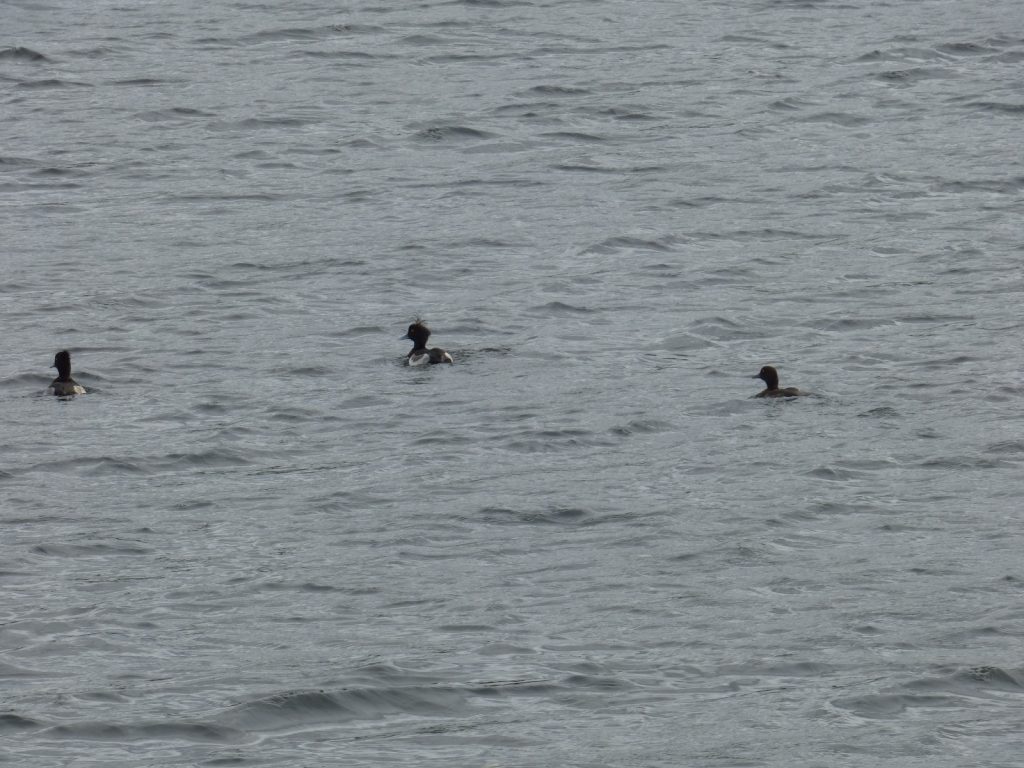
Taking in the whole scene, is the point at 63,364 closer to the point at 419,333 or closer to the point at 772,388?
the point at 419,333

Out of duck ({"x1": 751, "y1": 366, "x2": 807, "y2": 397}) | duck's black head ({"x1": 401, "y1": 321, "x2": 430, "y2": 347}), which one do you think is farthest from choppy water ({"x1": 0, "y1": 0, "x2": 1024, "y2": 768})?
duck's black head ({"x1": 401, "y1": 321, "x2": 430, "y2": 347})

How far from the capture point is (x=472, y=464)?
739 inches

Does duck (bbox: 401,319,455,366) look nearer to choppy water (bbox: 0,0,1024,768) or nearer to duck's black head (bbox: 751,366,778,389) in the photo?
choppy water (bbox: 0,0,1024,768)

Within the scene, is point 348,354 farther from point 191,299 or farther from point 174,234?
point 174,234

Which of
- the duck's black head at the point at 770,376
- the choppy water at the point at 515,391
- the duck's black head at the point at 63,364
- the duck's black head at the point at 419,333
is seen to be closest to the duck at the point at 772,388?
the duck's black head at the point at 770,376

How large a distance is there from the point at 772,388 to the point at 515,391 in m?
2.40

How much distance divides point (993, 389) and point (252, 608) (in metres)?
8.05

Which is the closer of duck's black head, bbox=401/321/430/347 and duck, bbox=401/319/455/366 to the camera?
duck, bbox=401/319/455/366

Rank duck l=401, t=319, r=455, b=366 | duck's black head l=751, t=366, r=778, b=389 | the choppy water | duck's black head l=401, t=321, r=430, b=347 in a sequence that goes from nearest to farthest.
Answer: the choppy water, duck's black head l=751, t=366, r=778, b=389, duck l=401, t=319, r=455, b=366, duck's black head l=401, t=321, r=430, b=347

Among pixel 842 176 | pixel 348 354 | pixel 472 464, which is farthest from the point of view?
pixel 842 176

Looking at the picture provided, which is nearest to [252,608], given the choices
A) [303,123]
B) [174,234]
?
[174,234]

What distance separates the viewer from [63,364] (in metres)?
21.3

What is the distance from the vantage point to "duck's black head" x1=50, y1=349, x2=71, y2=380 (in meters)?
21.3

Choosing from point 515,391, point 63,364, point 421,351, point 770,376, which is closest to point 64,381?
point 63,364
